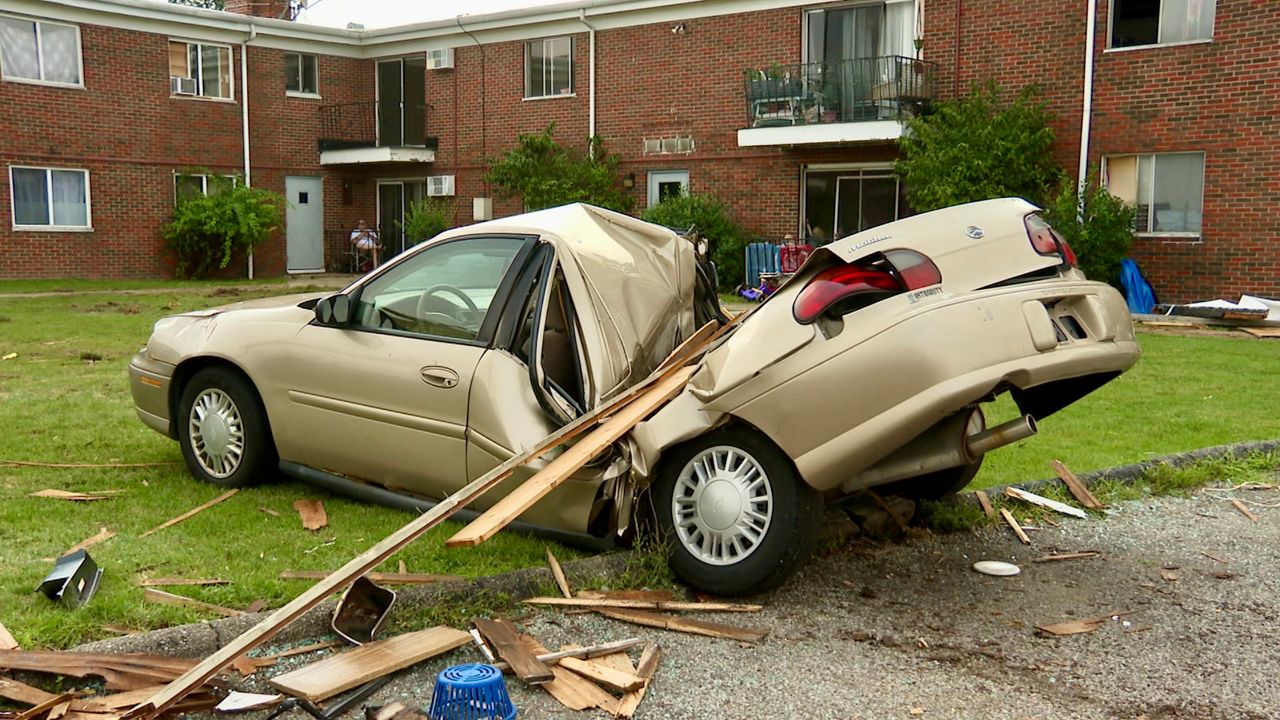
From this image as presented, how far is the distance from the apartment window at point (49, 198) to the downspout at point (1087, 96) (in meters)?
20.1

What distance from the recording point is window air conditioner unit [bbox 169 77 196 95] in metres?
26.2

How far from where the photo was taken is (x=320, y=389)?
601cm

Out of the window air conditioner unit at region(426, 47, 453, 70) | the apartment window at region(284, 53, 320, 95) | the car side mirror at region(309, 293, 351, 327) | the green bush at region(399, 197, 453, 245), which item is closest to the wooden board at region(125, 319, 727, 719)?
the car side mirror at region(309, 293, 351, 327)

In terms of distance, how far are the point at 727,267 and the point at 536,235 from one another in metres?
17.3

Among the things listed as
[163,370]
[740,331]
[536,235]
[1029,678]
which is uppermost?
[536,235]

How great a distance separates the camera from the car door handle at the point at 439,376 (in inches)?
216

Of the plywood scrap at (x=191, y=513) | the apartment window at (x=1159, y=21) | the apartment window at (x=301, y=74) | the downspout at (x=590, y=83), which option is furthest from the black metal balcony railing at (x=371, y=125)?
the plywood scrap at (x=191, y=513)

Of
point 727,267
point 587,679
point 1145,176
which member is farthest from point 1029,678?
point 727,267

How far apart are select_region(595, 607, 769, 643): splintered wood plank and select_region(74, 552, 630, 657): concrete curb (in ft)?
1.19

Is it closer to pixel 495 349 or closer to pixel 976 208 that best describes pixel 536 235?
pixel 495 349

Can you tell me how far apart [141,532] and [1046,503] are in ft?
15.4

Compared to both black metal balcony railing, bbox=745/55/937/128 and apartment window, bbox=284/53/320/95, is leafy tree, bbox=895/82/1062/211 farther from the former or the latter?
apartment window, bbox=284/53/320/95

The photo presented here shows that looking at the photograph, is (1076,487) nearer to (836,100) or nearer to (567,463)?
(567,463)

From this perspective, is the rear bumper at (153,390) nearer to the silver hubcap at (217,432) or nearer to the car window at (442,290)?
the silver hubcap at (217,432)
